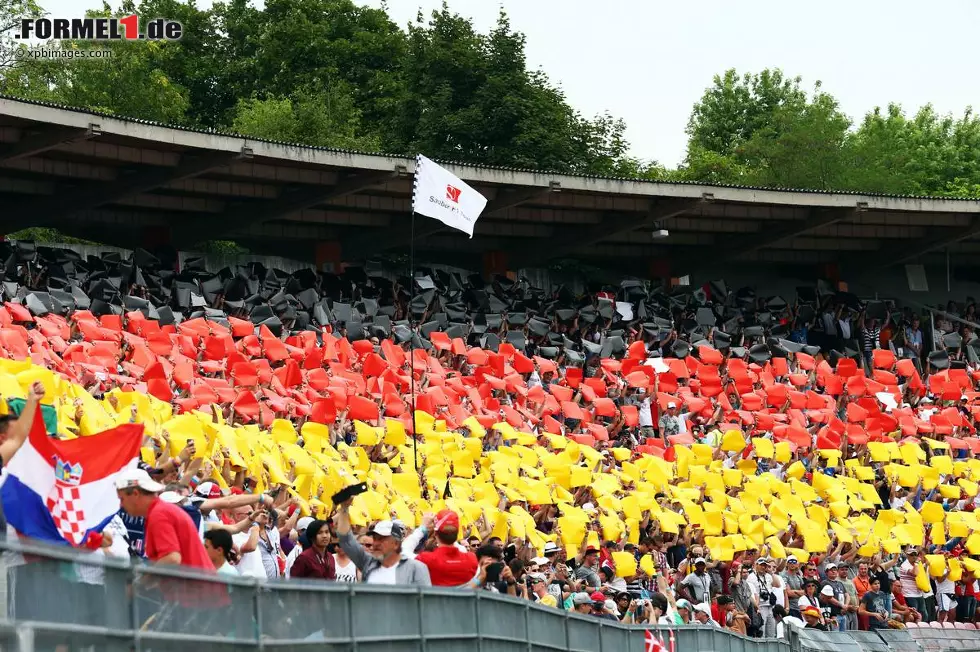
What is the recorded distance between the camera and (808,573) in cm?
1869

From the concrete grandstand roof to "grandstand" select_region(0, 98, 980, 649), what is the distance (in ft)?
0.18

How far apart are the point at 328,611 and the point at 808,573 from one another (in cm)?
1169

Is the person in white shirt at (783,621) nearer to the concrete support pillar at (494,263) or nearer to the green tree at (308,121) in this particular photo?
the concrete support pillar at (494,263)

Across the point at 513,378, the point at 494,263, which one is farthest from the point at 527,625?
the point at 494,263

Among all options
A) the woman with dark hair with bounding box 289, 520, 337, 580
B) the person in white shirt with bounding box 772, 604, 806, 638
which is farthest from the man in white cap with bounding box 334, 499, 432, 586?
the person in white shirt with bounding box 772, 604, 806, 638

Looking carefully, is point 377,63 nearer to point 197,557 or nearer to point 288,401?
point 288,401

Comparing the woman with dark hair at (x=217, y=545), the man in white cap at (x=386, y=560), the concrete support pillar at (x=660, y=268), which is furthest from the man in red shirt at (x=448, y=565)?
the concrete support pillar at (x=660, y=268)

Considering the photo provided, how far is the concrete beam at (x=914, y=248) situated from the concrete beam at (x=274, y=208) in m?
11.9

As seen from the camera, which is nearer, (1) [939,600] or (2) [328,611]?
(2) [328,611]

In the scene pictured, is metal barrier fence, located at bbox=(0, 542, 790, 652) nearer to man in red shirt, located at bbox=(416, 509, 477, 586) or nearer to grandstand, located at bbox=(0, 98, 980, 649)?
grandstand, located at bbox=(0, 98, 980, 649)

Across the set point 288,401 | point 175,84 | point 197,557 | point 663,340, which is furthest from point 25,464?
point 175,84

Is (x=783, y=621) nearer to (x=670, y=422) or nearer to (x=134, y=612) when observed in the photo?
(x=670, y=422)

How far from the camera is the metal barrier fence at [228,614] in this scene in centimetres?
574

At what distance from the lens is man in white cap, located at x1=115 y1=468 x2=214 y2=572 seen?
24.4 feet
